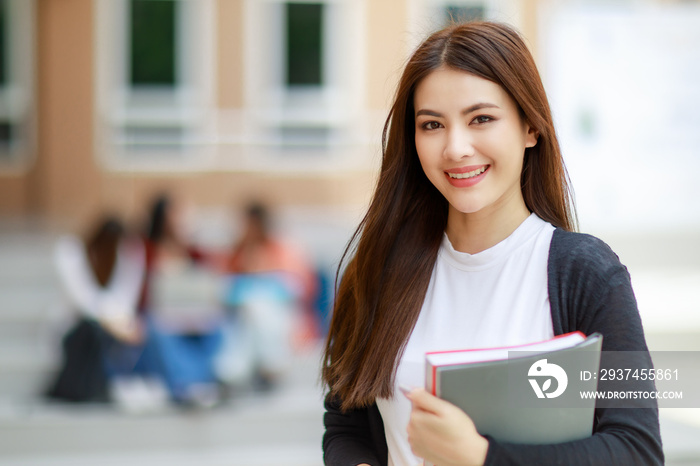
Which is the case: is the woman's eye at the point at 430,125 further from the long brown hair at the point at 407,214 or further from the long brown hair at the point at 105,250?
the long brown hair at the point at 105,250

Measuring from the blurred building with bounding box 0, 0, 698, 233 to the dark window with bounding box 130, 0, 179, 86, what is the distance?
0.01 metres

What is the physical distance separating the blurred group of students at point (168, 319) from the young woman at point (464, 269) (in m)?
3.68

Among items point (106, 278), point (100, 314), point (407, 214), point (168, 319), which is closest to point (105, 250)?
point (106, 278)

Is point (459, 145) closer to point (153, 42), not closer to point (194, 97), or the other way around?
point (194, 97)

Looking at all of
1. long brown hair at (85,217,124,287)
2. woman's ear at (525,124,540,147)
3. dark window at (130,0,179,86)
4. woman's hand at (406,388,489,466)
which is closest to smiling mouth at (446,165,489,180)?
woman's ear at (525,124,540,147)

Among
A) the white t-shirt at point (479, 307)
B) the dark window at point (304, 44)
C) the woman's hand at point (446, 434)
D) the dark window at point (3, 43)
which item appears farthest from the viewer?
the dark window at point (304, 44)

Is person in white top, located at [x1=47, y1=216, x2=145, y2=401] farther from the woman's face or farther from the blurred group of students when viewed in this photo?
the woman's face

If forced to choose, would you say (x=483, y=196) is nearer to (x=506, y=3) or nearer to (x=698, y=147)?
(x=698, y=147)

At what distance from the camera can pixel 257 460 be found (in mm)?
4695

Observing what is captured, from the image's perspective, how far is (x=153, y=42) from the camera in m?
10.1

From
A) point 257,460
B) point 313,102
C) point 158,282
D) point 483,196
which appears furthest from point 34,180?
point 483,196

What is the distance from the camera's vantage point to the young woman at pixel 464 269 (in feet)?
3.93

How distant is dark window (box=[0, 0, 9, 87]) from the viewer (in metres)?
9.51

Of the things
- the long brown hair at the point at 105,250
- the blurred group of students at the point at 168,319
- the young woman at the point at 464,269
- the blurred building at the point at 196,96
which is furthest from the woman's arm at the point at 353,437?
the blurred building at the point at 196,96
